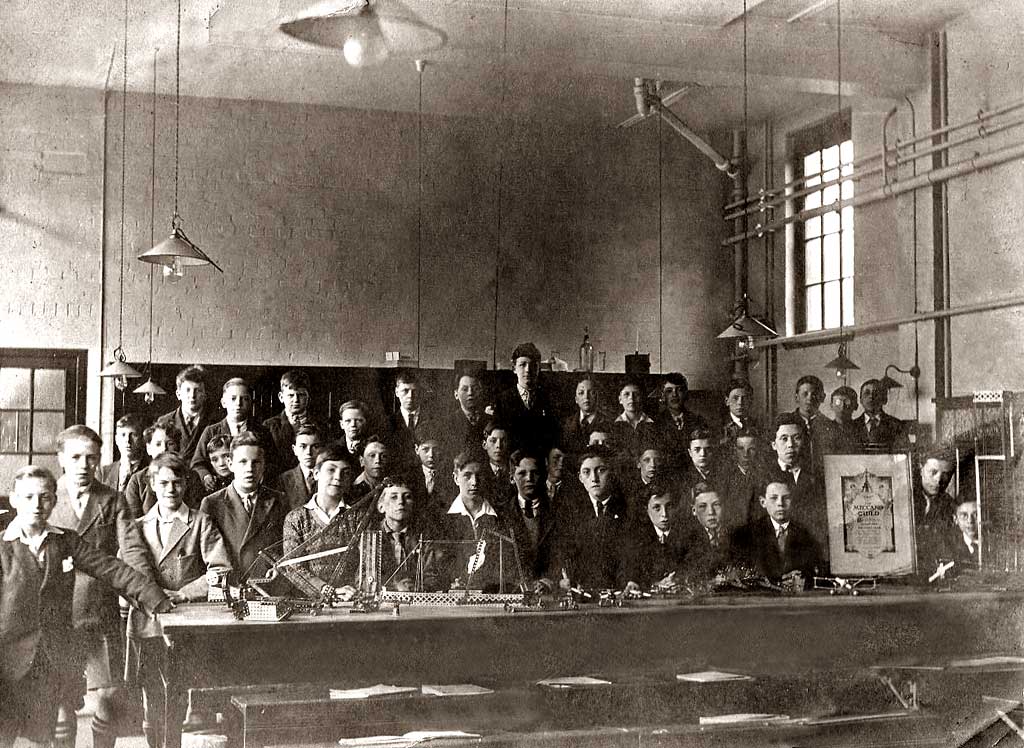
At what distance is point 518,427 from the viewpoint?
5633 millimetres

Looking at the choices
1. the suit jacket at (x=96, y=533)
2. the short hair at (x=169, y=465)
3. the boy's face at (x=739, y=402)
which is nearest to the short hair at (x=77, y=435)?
the suit jacket at (x=96, y=533)

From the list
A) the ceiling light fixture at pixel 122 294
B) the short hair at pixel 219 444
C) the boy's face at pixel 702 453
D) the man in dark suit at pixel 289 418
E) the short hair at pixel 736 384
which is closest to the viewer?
the ceiling light fixture at pixel 122 294

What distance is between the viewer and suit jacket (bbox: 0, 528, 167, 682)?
351 cm

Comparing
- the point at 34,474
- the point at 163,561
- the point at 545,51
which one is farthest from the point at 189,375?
the point at 545,51

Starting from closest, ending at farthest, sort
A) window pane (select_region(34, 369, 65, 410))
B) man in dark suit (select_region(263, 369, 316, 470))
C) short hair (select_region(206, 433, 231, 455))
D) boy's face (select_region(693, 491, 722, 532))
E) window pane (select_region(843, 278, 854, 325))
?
window pane (select_region(34, 369, 65, 410)) < boy's face (select_region(693, 491, 722, 532)) < short hair (select_region(206, 433, 231, 455)) < man in dark suit (select_region(263, 369, 316, 470)) < window pane (select_region(843, 278, 854, 325))

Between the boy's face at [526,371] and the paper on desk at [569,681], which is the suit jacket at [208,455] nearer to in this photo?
the boy's face at [526,371]

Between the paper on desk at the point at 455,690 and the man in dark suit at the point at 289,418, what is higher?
the man in dark suit at the point at 289,418

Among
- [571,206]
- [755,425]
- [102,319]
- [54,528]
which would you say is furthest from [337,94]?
[54,528]

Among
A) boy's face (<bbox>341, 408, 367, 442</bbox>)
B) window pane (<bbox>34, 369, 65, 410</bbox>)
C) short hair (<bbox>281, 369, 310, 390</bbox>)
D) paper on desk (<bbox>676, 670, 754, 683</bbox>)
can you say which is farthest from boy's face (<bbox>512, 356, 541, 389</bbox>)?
window pane (<bbox>34, 369, 65, 410</bbox>)

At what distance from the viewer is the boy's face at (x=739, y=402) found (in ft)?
21.3

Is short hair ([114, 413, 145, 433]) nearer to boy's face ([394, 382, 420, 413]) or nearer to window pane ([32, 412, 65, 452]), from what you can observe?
window pane ([32, 412, 65, 452])

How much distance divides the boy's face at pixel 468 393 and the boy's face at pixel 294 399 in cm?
82

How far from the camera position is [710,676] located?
415cm

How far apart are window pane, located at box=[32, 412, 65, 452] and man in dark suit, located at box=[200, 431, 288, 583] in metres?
0.78
